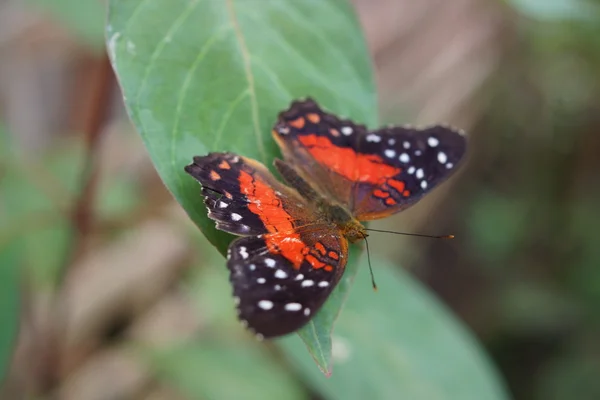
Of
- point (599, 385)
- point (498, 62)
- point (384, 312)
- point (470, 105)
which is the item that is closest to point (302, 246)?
point (384, 312)

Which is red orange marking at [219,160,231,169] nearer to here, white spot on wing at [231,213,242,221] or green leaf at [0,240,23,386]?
white spot on wing at [231,213,242,221]

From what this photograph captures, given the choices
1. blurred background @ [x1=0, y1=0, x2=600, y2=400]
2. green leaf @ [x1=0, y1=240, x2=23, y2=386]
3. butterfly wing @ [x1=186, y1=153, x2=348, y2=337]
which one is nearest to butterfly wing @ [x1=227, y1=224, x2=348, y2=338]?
butterfly wing @ [x1=186, y1=153, x2=348, y2=337]

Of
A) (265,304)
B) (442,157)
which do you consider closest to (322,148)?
(442,157)

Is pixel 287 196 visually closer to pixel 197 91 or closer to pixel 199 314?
pixel 197 91

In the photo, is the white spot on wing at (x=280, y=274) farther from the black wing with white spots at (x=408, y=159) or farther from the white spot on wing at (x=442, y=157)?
the white spot on wing at (x=442, y=157)

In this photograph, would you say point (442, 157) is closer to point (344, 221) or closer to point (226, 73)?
point (344, 221)

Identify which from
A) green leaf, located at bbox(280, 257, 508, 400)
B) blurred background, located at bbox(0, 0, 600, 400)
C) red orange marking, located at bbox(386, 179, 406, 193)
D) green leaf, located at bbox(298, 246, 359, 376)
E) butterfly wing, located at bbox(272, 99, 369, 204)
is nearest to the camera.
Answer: green leaf, located at bbox(298, 246, 359, 376)
